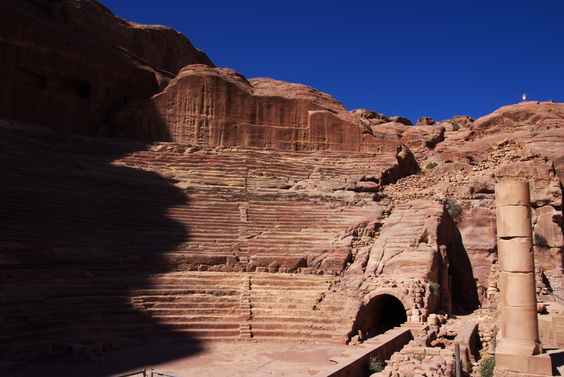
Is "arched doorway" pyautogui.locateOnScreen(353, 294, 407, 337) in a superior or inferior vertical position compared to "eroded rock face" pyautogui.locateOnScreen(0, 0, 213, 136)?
inferior

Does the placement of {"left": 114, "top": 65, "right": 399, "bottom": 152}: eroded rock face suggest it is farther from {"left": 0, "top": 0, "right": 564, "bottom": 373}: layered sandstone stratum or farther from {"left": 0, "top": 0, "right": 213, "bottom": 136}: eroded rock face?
{"left": 0, "top": 0, "right": 213, "bottom": 136}: eroded rock face

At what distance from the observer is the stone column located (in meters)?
9.51

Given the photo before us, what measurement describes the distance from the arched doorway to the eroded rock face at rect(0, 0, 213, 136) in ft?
63.5

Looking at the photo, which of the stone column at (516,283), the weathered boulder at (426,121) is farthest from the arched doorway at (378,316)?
the weathered boulder at (426,121)

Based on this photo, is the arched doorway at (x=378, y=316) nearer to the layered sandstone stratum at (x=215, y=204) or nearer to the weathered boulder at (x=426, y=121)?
the layered sandstone stratum at (x=215, y=204)

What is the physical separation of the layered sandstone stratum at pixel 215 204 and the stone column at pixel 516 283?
3.31 m

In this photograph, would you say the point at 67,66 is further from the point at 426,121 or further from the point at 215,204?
the point at 426,121

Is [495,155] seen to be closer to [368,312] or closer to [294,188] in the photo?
[294,188]

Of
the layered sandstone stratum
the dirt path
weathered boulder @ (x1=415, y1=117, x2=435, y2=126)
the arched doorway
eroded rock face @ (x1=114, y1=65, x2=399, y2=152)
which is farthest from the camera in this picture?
weathered boulder @ (x1=415, y1=117, x2=435, y2=126)

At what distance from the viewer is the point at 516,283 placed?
32.4ft

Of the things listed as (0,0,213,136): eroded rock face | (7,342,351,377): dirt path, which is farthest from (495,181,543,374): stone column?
(0,0,213,136): eroded rock face

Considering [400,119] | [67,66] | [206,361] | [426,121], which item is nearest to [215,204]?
[206,361]

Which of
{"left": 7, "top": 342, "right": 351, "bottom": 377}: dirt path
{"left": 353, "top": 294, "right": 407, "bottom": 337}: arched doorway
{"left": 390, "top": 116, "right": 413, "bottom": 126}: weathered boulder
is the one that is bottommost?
{"left": 7, "top": 342, "right": 351, "bottom": 377}: dirt path

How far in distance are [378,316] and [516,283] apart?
7.00 metres
